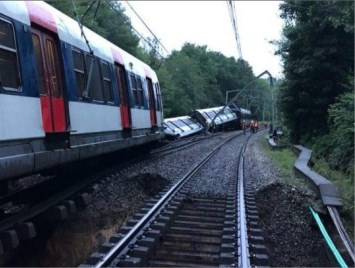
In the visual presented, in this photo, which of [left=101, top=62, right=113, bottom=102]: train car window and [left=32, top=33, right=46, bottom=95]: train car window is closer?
[left=32, top=33, right=46, bottom=95]: train car window

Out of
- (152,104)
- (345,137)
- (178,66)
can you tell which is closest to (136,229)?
(345,137)

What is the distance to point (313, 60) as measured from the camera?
23281 millimetres

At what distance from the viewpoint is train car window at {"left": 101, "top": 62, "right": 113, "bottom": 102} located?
1207cm

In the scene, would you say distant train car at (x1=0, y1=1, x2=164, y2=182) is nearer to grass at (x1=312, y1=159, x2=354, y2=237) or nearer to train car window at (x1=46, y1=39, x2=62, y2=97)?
train car window at (x1=46, y1=39, x2=62, y2=97)

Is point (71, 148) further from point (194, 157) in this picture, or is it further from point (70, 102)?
point (194, 157)

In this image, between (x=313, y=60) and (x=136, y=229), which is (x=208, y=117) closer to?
(x=313, y=60)

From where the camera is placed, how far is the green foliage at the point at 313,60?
2250 cm

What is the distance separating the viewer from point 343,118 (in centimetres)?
1603

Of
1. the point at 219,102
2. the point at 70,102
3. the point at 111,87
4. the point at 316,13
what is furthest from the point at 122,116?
the point at 219,102

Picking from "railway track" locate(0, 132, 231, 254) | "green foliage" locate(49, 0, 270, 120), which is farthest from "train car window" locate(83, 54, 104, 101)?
"railway track" locate(0, 132, 231, 254)

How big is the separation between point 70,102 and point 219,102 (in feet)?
318

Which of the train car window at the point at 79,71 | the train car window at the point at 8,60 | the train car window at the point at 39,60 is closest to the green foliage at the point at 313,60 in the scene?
the train car window at the point at 79,71

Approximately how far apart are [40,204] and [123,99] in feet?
20.7

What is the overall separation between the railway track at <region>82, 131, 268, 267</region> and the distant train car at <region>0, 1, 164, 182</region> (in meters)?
1.70
